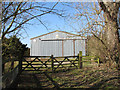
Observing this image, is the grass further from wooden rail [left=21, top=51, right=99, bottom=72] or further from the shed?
the shed

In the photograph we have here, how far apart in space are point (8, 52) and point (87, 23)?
456 centimetres

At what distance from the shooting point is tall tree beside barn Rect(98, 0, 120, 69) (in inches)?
201

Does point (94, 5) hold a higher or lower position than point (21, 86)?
higher

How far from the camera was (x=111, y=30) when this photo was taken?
5.23m

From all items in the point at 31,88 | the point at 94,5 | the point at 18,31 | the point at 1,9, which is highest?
the point at 94,5

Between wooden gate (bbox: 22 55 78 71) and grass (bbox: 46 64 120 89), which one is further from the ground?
wooden gate (bbox: 22 55 78 71)

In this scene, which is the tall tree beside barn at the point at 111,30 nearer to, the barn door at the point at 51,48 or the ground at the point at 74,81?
the ground at the point at 74,81

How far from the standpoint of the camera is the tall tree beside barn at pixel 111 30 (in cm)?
511

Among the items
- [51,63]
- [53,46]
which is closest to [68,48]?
[53,46]

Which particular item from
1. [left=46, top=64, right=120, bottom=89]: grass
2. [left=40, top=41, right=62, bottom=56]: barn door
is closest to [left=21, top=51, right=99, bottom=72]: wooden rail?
[left=46, top=64, right=120, bottom=89]: grass

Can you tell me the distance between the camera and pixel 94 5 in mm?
6199

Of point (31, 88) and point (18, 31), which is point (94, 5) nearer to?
point (18, 31)

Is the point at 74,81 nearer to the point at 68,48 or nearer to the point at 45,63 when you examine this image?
the point at 45,63

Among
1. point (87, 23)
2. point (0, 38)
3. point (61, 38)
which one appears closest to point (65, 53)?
point (61, 38)
